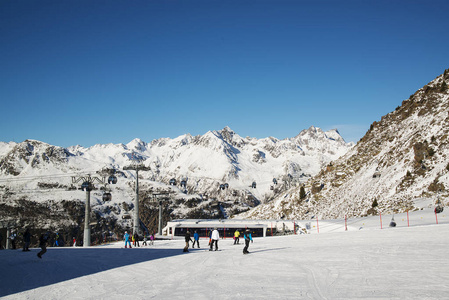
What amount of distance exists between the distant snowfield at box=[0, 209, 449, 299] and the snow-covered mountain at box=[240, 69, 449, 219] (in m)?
34.7

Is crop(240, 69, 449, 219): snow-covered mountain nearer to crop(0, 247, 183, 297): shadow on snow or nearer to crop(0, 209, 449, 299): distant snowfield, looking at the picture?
crop(0, 209, 449, 299): distant snowfield

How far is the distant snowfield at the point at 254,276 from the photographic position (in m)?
12.1

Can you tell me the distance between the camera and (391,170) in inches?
2734

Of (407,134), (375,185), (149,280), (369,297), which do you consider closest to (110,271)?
(149,280)

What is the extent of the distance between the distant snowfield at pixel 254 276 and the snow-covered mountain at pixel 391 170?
34.7 meters

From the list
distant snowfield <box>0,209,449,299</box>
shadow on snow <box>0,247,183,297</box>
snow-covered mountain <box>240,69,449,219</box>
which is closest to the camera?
distant snowfield <box>0,209,449,299</box>

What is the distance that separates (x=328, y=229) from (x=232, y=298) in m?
35.9

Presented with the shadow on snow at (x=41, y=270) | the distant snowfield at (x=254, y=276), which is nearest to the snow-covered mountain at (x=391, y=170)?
the distant snowfield at (x=254, y=276)

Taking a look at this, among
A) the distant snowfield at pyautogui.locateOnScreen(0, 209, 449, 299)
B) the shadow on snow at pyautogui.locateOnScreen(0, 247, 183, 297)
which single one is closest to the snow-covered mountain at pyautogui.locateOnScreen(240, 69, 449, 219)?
the distant snowfield at pyautogui.locateOnScreen(0, 209, 449, 299)

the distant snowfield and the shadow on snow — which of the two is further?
the shadow on snow

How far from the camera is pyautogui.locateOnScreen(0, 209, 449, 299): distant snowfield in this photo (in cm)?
1207

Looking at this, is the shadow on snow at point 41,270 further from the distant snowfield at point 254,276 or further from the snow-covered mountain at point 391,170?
the snow-covered mountain at point 391,170

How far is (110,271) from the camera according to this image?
17641mm

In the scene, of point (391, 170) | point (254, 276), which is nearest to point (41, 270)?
point (254, 276)
